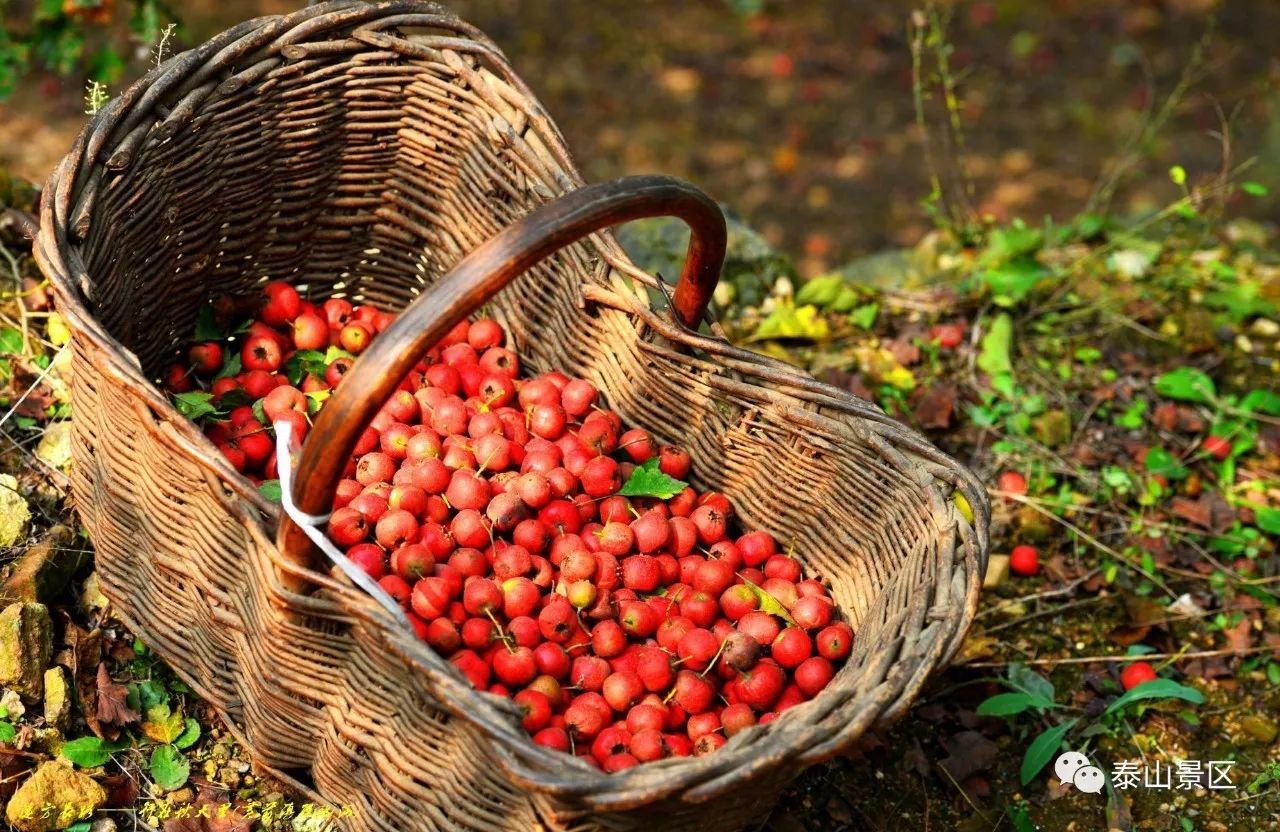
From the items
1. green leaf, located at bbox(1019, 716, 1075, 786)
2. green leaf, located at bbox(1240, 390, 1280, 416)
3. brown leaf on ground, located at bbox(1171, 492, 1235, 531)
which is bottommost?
green leaf, located at bbox(1019, 716, 1075, 786)

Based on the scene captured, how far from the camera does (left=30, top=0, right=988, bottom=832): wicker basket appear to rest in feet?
6.51

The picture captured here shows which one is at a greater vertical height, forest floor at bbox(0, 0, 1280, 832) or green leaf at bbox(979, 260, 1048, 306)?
green leaf at bbox(979, 260, 1048, 306)

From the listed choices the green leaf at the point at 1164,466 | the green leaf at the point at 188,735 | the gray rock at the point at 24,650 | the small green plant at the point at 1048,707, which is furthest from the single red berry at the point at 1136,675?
the gray rock at the point at 24,650

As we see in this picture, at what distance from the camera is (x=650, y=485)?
277 cm

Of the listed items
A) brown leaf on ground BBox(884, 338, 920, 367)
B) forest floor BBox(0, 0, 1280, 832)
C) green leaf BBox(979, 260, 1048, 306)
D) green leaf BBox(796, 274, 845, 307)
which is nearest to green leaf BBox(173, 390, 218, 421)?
forest floor BBox(0, 0, 1280, 832)

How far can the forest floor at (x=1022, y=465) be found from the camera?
2.79m

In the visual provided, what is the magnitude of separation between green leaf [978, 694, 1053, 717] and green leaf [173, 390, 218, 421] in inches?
76.1

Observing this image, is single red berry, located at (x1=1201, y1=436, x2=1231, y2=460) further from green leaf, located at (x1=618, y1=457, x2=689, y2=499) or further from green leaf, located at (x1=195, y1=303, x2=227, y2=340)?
green leaf, located at (x1=195, y1=303, x2=227, y2=340)

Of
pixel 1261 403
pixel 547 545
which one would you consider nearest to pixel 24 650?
pixel 547 545

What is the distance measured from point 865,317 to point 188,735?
2.43m

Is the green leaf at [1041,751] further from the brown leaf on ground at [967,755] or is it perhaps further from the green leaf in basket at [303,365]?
the green leaf in basket at [303,365]

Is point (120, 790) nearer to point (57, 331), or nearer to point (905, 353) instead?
point (57, 331)

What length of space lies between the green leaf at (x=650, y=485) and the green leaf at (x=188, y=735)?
1.08m

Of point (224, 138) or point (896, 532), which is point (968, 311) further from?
point (224, 138)
